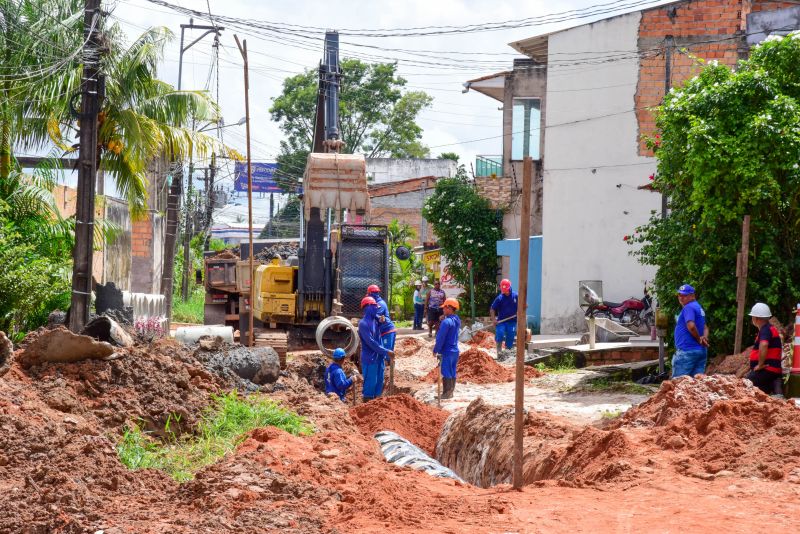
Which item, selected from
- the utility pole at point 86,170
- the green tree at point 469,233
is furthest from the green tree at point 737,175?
the green tree at point 469,233

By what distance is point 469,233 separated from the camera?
34375 mm

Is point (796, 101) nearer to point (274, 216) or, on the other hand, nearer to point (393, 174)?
point (393, 174)

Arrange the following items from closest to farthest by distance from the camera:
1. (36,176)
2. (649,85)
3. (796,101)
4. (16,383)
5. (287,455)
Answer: (287,455) → (16,383) → (796,101) → (36,176) → (649,85)

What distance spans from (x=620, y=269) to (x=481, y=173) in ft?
36.0

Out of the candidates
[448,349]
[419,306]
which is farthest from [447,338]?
[419,306]

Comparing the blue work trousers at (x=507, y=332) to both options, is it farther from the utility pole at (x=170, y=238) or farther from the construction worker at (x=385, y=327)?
the utility pole at (x=170, y=238)

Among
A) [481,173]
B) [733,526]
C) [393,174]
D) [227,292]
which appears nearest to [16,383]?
[733,526]

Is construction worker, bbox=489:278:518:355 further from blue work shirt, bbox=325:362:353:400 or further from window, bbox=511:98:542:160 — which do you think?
window, bbox=511:98:542:160

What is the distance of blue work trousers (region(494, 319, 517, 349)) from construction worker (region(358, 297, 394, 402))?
5.77m

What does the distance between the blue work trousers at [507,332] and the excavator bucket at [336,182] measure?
12.5 feet

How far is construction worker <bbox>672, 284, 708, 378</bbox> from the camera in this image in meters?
12.4

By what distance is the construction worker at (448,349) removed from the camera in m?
14.8

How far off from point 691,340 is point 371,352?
15.4 feet

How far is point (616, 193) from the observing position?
27484mm
